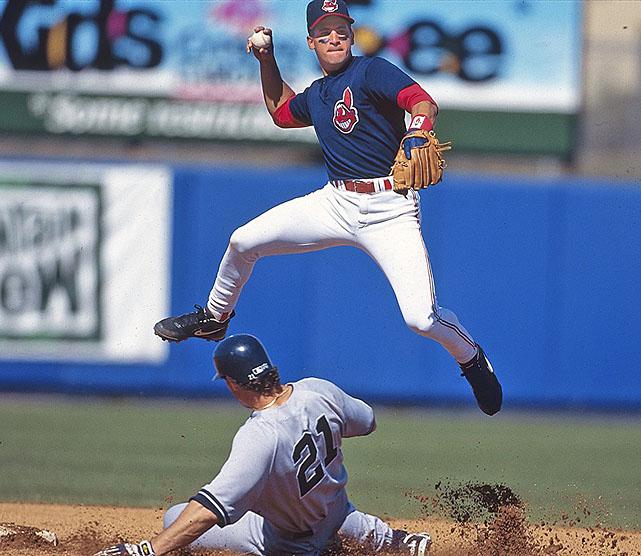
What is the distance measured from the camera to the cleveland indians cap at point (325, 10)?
5.06m

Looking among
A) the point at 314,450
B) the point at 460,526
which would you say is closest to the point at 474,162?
the point at 460,526

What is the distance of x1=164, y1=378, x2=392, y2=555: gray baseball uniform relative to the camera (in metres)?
4.21

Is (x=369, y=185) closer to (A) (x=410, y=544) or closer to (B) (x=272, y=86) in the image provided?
(B) (x=272, y=86)

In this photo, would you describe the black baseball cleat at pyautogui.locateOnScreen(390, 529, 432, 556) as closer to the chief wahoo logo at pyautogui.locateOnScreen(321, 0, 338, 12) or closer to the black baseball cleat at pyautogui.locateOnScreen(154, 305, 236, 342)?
the black baseball cleat at pyautogui.locateOnScreen(154, 305, 236, 342)

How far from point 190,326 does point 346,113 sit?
4.05 feet

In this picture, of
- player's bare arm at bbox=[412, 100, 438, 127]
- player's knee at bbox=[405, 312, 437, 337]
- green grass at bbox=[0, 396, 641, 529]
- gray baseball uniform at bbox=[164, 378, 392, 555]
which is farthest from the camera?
green grass at bbox=[0, 396, 641, 529]

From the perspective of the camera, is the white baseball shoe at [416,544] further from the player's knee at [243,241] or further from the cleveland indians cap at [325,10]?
the cleveland indians cap at [325,10]

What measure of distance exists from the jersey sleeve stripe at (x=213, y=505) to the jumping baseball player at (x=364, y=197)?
125 centimetres

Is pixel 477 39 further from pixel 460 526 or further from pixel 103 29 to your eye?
pixel 460 526

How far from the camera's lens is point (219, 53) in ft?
38.0

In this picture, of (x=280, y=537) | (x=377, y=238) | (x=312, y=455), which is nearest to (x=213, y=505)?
(x=312, y=455)

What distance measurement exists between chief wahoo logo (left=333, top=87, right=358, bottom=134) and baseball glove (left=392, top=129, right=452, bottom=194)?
0.38 meters

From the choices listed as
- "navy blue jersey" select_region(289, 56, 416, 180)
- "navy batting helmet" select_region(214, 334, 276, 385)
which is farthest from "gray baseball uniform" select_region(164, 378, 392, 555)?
"navy blue jersey" select_region(289, 56, 416, 180)

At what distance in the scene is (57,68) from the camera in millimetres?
11469
